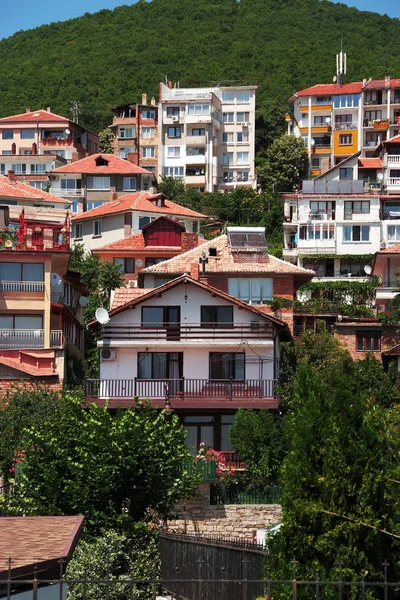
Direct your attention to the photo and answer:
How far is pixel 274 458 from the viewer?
40.7m

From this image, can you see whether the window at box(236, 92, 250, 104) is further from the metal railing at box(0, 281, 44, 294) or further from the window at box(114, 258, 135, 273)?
the metal railing at box(0, 281, 44, 294)

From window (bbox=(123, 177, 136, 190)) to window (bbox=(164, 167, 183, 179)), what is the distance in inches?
578

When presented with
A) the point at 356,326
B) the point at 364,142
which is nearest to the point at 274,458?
the point at 356,326

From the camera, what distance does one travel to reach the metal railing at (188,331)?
4625 centimetres

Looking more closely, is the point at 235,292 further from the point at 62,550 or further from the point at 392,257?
the point at 62,550

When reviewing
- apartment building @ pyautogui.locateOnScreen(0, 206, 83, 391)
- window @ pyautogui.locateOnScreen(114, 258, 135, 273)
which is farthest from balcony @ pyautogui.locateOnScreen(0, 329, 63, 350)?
window @ pyautogui.locateOnScreen(114, 258, 135, 273)

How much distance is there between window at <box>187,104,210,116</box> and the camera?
109 meters

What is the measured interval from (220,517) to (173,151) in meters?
73.8

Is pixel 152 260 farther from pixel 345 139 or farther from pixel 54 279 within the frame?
pixel 345 139

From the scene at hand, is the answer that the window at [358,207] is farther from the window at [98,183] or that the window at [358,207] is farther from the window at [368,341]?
the window at [368,341]

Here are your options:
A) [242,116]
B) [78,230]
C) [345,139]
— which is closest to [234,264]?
[78,230]

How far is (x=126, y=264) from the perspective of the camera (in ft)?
240

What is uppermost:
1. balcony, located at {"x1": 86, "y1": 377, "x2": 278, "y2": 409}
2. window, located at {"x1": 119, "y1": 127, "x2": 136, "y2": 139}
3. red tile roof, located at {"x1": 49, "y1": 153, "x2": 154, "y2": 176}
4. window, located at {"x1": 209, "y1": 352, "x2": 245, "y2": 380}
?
window, located at {"x1": 119, "y1": 127, "x2": 136, "y2": 139}

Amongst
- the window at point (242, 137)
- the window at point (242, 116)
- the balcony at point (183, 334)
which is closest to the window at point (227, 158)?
the window at point (242, 137)
